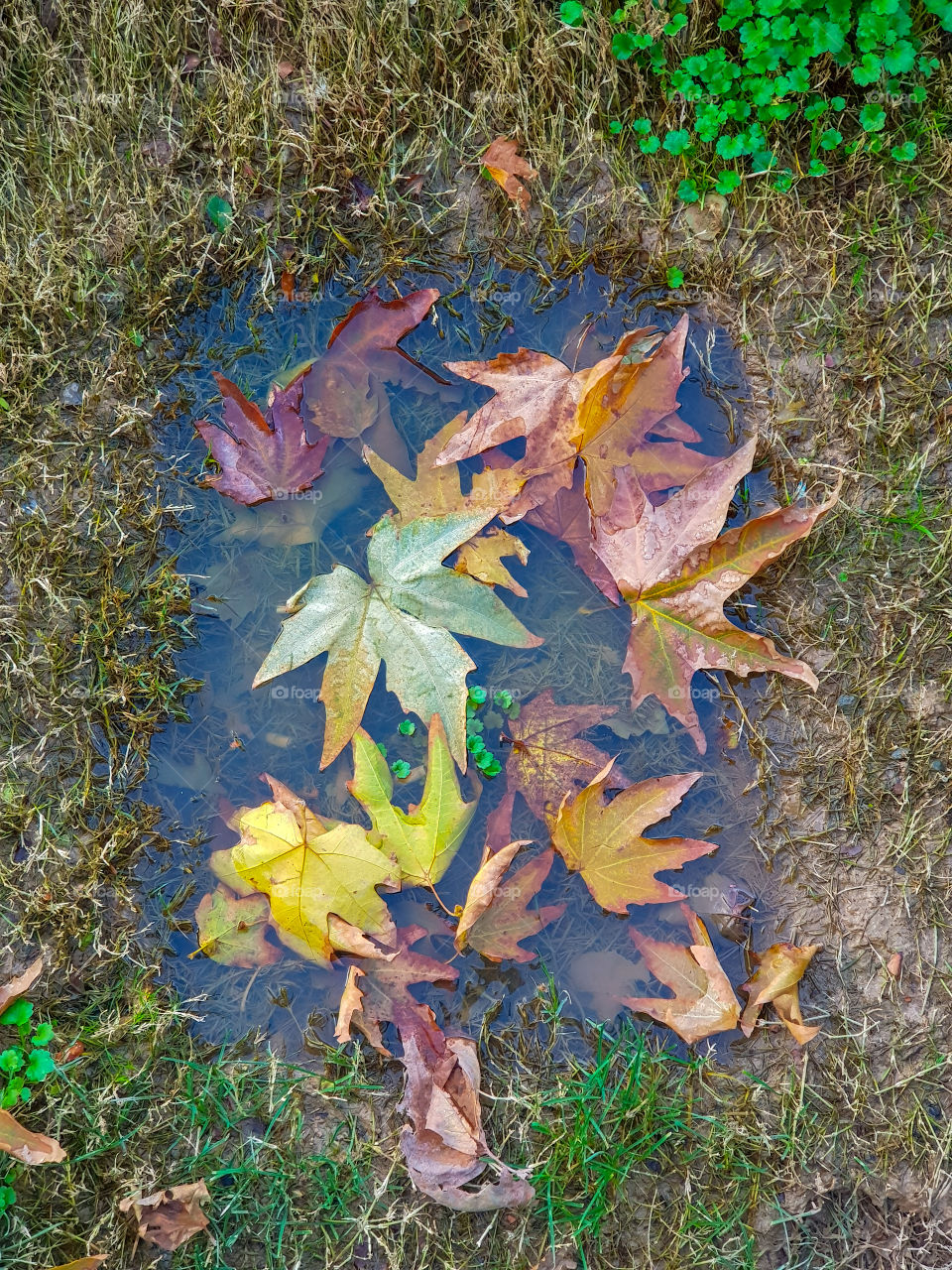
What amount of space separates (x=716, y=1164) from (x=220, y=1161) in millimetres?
1364

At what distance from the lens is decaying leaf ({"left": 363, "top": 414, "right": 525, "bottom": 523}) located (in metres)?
2.23

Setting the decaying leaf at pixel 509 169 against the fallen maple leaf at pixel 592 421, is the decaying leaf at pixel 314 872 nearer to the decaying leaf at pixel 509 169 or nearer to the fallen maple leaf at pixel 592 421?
the fallen maple leaf at pixel 592 421

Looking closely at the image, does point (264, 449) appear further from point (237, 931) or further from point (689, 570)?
point (237, 931)

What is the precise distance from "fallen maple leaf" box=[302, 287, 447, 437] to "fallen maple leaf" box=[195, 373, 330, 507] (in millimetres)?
49

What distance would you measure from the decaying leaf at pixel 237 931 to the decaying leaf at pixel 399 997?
0.27 m

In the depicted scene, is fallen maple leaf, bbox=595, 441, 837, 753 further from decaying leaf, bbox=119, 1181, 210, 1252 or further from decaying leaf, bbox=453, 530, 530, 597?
decaying leaf, bbox=119, 1181, 210, 1252

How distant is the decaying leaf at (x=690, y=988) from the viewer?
2199 mm

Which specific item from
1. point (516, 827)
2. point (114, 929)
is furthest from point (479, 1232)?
point (114, 929)

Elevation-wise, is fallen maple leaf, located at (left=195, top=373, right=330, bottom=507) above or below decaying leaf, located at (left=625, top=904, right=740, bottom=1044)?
above

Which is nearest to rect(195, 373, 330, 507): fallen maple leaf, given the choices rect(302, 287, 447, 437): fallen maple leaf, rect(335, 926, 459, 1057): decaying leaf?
rect(302, 287, 447, 437): fallen maple leaf

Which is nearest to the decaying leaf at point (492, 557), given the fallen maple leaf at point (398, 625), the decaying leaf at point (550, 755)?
the fallen maple leaf at point (398, 625)

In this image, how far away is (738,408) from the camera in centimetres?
241

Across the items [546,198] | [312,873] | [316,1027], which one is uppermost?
[546,198]

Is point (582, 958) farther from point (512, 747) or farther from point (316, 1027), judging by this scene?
point (316, 1027)
